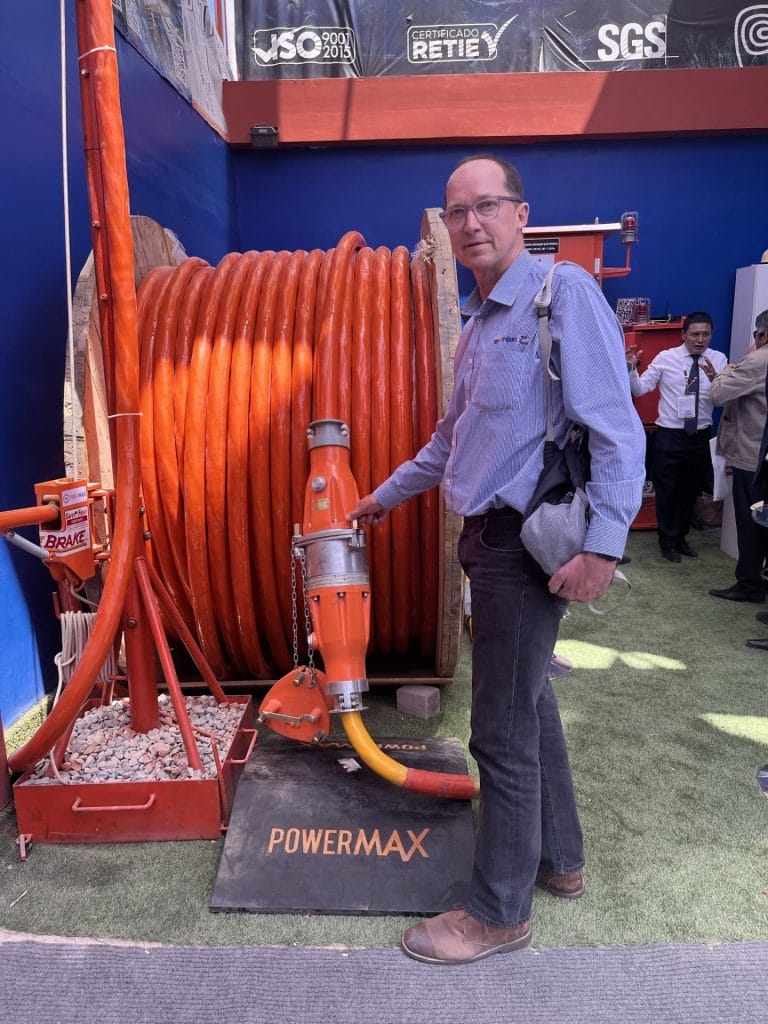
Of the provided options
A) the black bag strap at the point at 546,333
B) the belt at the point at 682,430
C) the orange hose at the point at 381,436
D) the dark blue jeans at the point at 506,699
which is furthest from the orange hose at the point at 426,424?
the belt at the point at 682,430

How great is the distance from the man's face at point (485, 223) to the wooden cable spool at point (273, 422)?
1.05m

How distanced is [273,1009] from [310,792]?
2.53 ft

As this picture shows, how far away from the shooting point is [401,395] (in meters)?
2.97

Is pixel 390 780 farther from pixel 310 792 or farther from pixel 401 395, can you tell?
pixel 401 395

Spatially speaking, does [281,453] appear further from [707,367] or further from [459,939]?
[707,367]

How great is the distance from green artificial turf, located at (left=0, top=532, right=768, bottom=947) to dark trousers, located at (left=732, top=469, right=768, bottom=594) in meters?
1.03

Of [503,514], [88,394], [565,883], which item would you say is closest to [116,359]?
[88,394]

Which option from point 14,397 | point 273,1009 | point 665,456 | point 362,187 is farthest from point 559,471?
point 362,187

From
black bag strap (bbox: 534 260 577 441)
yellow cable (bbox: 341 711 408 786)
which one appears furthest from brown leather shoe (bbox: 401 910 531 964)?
black bag strap (bbox: 534 260 577 441)

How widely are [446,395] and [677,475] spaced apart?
12.1 ft

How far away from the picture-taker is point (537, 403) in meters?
1.70

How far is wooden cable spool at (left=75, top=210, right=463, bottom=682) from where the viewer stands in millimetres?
2965

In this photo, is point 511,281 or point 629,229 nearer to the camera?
point 511,281

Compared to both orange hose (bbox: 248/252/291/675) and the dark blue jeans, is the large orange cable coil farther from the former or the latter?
the dark blue jeans
